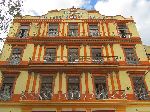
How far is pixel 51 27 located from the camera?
3309 cm

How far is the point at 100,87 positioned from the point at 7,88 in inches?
337

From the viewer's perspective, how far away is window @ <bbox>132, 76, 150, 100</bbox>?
1037 inches

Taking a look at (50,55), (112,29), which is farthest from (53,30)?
(112,29)

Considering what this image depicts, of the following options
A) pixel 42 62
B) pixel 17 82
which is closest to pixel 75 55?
pixel 42 62

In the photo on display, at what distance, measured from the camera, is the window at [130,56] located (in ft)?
96.2

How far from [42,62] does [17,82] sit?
310 centimetres

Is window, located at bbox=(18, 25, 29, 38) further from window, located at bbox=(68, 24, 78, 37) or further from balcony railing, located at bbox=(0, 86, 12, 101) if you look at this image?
balcony railing, located at bbox=(0, 86, 12, 101)

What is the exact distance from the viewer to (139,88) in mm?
27141

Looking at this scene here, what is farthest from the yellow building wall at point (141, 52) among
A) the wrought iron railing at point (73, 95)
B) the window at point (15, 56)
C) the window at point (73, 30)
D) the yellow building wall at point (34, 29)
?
the window at point (15, 56)

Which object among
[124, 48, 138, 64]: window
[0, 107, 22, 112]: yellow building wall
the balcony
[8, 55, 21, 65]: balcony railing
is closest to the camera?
[0, 107, 22, 112]: yellow building wall

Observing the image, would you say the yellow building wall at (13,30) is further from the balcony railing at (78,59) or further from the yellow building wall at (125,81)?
the yellow building wall at (125,81)

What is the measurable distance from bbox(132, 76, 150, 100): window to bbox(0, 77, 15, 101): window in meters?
11.4

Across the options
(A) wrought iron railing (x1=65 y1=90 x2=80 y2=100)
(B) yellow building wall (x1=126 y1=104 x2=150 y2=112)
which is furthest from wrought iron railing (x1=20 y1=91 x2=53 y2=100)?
(B) yellow building wall (x1=126 y1=104 x2=150 y2=112)

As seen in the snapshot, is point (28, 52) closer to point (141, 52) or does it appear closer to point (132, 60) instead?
point (132, 60)
